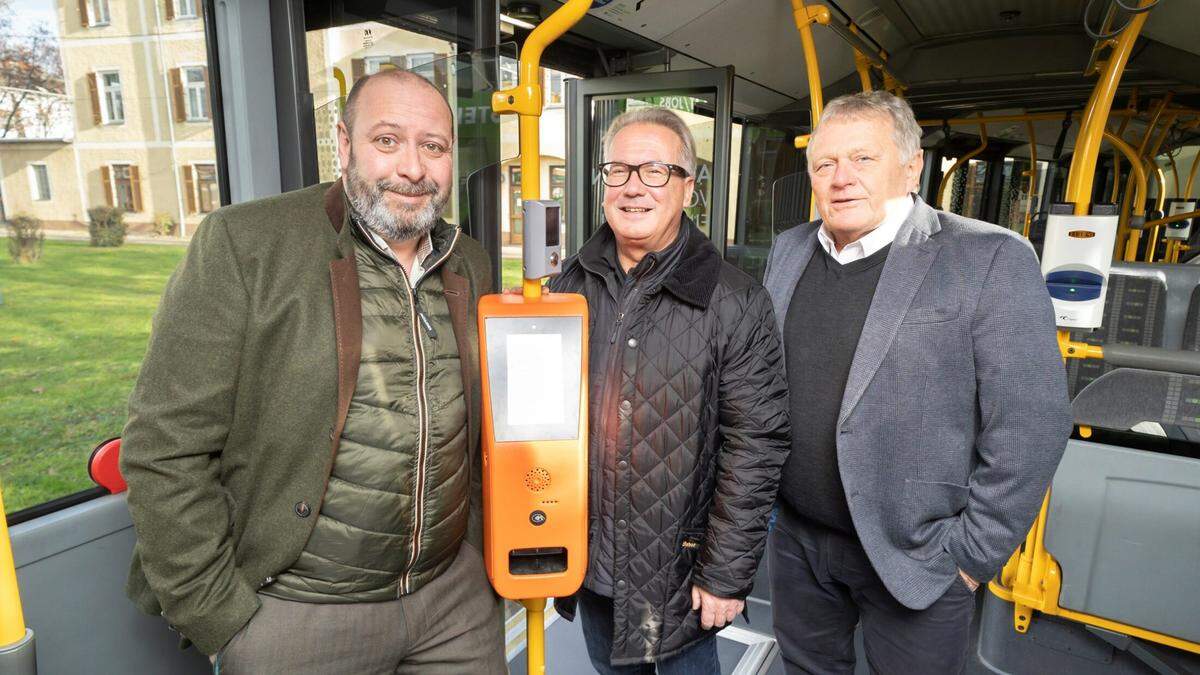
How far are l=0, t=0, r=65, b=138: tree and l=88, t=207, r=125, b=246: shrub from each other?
0.34 m

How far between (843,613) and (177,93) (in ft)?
7.76

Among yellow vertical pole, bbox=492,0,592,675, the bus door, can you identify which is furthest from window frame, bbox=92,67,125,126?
the bus door

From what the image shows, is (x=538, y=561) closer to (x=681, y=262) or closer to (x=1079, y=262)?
(x=681, y=262)

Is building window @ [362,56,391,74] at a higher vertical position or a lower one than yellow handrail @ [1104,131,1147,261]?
higher

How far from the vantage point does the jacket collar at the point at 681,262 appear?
58.8 inches

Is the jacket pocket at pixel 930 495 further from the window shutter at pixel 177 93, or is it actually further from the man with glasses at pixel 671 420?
the window shutter at pixel 177 93

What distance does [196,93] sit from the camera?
78.4 inches

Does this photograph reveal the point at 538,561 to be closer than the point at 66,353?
Yes

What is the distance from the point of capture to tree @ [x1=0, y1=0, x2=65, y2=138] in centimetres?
160

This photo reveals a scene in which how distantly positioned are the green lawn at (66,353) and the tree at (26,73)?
1.07 feet

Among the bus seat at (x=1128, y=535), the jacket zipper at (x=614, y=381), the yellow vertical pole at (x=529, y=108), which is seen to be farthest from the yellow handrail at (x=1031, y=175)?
the yellow vertical pole at (x=529, y=108)

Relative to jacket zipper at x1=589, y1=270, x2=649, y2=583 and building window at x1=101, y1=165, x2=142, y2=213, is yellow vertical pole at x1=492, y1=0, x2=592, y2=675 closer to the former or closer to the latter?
jacket zipper at x1=589, y1=270, x2=649, y2=583

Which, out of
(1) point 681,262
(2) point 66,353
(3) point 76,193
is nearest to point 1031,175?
(1) point 681,262

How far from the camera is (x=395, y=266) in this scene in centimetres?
145
